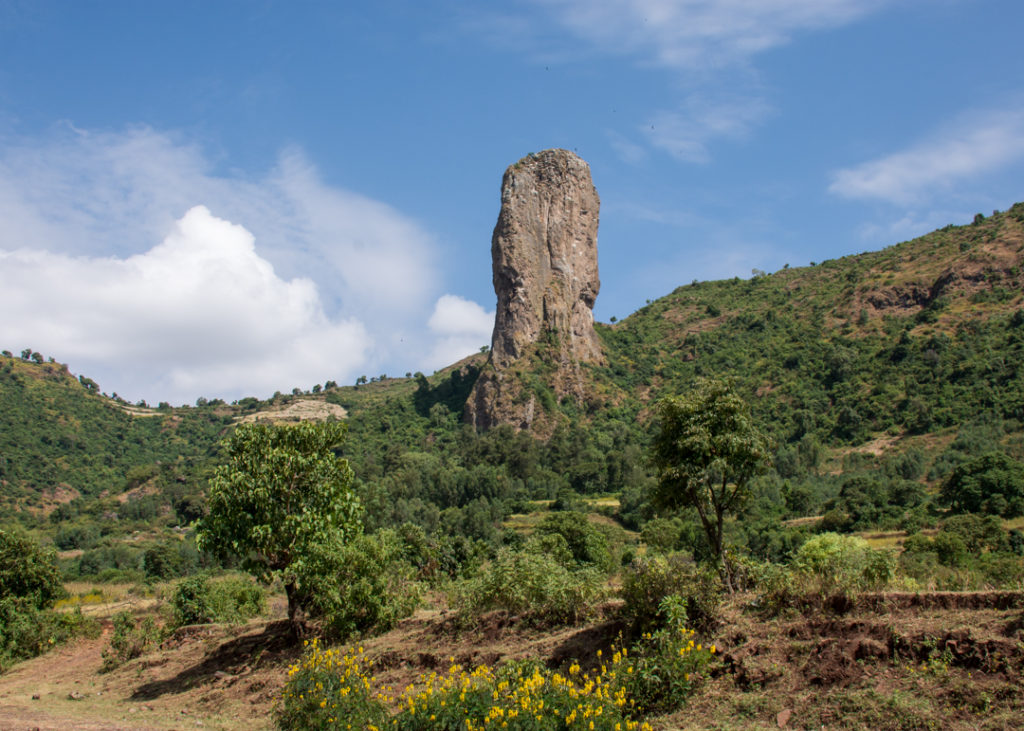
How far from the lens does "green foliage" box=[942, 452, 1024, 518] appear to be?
4066cm

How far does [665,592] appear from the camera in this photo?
10.2m

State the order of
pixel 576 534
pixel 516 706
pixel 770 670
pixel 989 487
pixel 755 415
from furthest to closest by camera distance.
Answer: pixel 755 415 → pixel 576 534 → pixel 989 487 → pixel 770 670 → pixel 516 706

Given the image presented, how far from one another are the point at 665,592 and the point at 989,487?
4167 cm

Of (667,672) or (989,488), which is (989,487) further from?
(667,672)

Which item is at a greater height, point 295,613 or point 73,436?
point 73,436

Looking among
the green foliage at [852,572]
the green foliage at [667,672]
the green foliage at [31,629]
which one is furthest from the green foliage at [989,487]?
the green foliage at [31,629]

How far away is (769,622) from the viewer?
9719mm

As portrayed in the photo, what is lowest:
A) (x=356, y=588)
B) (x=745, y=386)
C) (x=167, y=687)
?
(x=167, y=687)

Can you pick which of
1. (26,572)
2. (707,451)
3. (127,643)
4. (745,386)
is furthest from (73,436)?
(707,451)

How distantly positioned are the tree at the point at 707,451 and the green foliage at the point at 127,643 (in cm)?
1294

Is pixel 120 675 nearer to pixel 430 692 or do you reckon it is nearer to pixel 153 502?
pixel 430 692

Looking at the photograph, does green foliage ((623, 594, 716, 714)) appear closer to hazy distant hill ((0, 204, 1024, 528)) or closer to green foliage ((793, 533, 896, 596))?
green foliage ((793, 533, 896, 596))

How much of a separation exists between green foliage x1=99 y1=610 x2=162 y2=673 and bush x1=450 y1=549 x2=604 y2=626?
8902 millimetres

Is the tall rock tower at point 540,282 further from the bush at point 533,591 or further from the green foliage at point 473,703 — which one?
the green foliage at point 473,703
